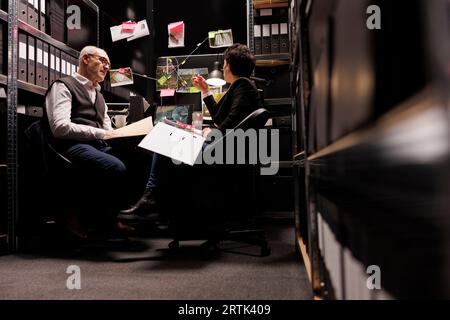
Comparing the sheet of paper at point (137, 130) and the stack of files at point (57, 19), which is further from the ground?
the stack of files at point (57, 19)

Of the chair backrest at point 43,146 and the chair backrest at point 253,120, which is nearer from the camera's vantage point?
the chair backrest at point 253,120

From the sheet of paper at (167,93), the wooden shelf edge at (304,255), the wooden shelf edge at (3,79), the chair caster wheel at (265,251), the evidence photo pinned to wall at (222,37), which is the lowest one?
the chair caster wheel at (265,251)

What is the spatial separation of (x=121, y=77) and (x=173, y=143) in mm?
1800

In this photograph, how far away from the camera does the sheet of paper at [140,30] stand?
3297 millimetres

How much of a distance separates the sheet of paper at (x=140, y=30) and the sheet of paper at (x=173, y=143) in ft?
6.33

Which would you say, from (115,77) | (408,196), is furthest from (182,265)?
(115,77)

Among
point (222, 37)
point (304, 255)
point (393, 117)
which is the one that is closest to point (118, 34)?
point (222, 37)

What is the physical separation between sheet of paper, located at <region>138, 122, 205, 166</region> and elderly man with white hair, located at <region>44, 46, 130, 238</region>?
14.4 inches

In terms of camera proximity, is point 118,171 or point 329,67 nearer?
point 329,67

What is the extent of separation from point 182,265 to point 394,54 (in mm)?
1301

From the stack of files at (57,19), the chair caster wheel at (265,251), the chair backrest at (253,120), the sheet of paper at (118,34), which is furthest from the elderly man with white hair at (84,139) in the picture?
the sheet of paper at (118,34)

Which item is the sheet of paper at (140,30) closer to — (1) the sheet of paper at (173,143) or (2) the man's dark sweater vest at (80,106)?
(2) the man's dark sweater vest at (80,106)

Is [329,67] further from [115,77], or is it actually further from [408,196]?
[115,77]

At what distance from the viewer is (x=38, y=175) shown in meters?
1.99
